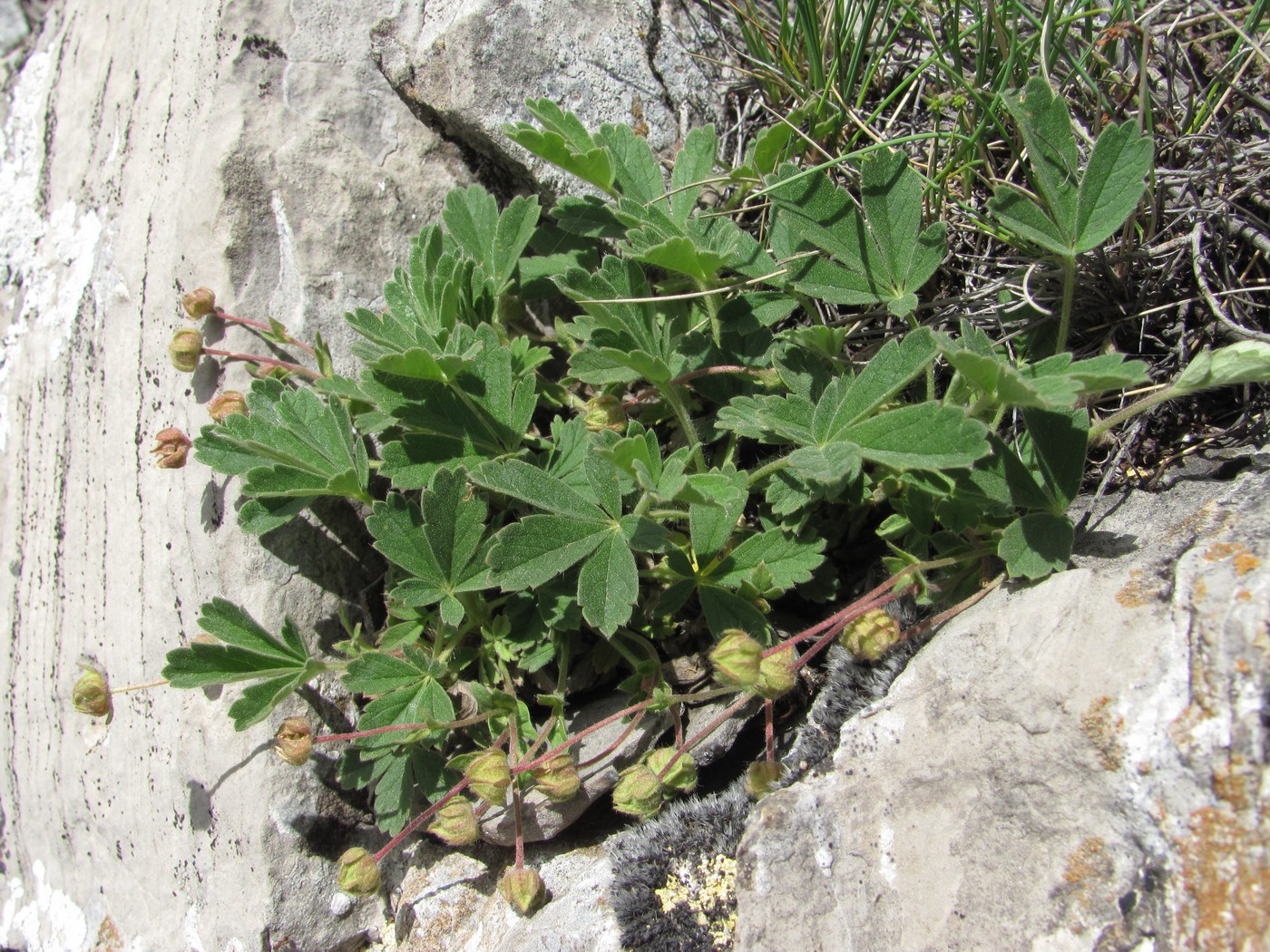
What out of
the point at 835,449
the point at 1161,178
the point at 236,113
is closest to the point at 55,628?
the point at 236,113

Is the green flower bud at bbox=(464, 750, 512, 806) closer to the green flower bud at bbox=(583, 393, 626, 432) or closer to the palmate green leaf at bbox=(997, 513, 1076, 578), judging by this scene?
the green flower bud at bbox=(583, 393, 626, 432)

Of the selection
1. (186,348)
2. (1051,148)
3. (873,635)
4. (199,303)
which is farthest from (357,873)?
(1051,148)

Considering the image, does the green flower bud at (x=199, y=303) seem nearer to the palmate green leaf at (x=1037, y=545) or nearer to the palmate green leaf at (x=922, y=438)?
the palmate green leaf at (x=922, y=438)

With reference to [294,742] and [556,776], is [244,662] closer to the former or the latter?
[294,742]

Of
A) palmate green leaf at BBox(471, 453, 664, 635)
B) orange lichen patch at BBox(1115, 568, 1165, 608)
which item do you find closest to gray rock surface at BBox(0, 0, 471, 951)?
palmate green leaf at BBox(471, 453, 664, 635)

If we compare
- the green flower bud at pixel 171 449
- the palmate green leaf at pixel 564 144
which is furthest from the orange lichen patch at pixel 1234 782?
the green flower bud at pixel 171 449
